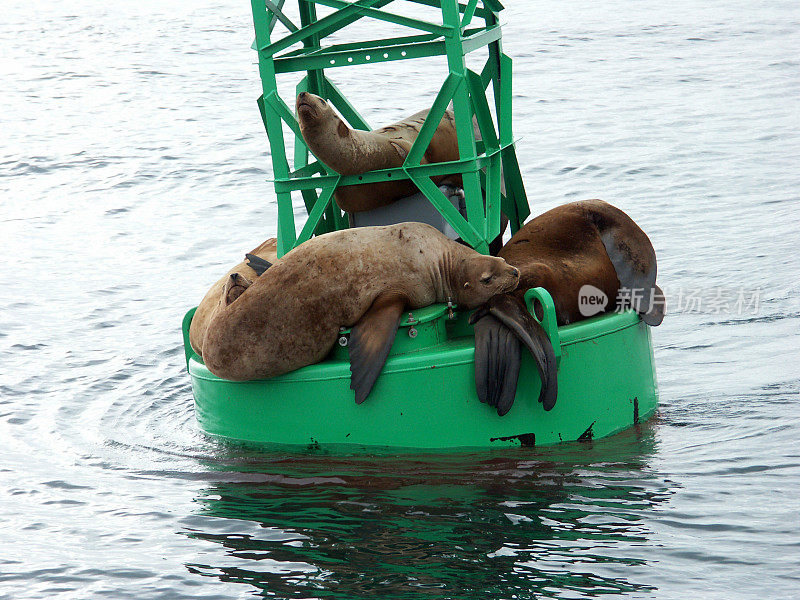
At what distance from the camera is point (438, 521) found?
550 cm

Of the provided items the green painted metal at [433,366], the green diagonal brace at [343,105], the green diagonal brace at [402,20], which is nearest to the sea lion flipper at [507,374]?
the green painted metal at [433,366]

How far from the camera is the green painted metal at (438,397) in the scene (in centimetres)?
611

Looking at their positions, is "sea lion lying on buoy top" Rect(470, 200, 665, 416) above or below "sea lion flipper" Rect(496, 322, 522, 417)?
above

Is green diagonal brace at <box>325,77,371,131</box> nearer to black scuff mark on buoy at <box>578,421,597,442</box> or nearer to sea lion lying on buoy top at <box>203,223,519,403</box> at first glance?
sea lion lying on buoy top at <box>203,223,519,403</box>

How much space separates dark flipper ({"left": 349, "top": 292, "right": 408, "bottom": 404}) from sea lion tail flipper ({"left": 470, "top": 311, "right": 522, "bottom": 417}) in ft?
1.68

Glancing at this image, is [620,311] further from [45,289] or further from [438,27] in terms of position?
[45,289]

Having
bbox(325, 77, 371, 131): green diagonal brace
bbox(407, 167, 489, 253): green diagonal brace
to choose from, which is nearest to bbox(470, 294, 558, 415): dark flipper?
bbox(407, 167, 489, 253): green diagonal brace

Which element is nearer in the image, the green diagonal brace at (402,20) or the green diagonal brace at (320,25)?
the green diagonal brace at (402,20)

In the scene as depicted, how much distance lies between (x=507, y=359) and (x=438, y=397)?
1.49 feet

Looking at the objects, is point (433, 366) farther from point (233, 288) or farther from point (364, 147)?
point (364, 147)

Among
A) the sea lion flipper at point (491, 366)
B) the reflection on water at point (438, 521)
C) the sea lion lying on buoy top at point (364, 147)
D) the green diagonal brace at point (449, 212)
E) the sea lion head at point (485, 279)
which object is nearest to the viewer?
the reflection on water at point (438, 521)

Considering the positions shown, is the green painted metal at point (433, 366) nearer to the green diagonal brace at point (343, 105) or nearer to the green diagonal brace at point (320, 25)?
the green diagonal brace at point (320, 25)

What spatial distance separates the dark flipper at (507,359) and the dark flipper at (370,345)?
1.66 ft

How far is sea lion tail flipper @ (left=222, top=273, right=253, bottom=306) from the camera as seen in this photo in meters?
6.49
